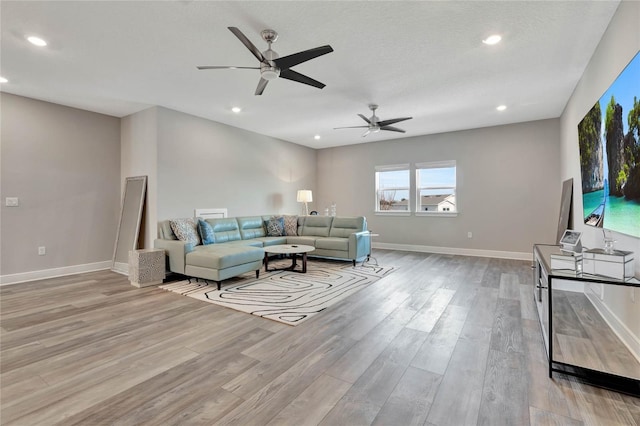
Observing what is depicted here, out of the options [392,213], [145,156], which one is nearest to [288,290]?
[145,156]

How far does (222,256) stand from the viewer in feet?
13.3

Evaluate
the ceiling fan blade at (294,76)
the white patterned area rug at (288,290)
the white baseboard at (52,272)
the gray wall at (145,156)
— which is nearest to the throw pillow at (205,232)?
the gray wall at (145,156)

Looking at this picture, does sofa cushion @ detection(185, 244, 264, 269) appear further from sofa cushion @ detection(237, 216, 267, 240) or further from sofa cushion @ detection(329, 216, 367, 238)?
sofa cushion @ detection(329, 216, 367, 238)

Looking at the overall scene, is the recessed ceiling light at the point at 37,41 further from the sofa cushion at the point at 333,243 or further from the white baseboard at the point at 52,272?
the sofa cushion at the point at 333,243

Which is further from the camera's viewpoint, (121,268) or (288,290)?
(121,268)

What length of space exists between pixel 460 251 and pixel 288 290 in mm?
4505

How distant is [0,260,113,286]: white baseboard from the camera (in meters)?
4.35

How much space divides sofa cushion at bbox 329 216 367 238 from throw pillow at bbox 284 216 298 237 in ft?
2.79

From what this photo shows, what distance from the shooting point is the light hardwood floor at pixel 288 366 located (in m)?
1.63

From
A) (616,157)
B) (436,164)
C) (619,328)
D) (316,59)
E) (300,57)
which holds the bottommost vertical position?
(619,328)

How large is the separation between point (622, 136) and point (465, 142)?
15.2ft

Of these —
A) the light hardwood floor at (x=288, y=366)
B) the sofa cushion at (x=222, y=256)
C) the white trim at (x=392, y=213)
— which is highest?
the white trim at (x=392, y=213)

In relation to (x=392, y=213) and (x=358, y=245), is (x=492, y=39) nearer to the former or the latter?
(x=358, y=245)

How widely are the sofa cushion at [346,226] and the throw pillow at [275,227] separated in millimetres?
1097
